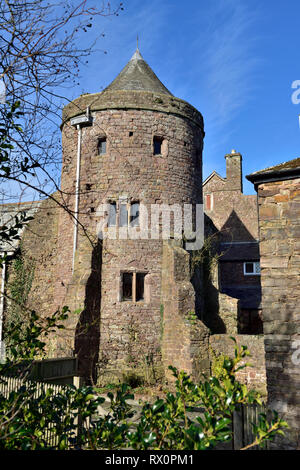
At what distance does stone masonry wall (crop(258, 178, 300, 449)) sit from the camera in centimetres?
613

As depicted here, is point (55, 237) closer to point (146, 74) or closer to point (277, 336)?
point (146, 74)

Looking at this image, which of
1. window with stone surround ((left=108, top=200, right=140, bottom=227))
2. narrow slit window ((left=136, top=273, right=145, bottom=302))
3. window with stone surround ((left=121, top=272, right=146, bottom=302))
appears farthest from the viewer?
window with stone surround ((left=108, top=200, right=140, bottom=227))

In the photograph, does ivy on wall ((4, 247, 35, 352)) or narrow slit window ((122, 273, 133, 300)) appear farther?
ivy on wall ((4, 247, 35, 352))

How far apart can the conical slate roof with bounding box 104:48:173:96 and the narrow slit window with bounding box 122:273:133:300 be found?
6.90m

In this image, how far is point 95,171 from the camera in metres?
14.0

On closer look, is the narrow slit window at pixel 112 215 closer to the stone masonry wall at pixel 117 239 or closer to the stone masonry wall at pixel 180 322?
the stone masonry wall at pixel 117 239

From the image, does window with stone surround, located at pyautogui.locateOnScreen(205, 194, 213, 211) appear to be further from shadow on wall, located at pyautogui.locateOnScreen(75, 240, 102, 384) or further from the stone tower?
shadow on wall, located at pyautogui.locateOnScreen(75, 240, 102, 384)

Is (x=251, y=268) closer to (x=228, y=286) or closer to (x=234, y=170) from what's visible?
(x=228, y=286)

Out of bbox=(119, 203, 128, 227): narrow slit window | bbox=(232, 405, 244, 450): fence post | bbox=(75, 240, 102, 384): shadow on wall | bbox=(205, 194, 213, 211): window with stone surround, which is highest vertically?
bbox=(205, 194, 213, 211): window with stone surround

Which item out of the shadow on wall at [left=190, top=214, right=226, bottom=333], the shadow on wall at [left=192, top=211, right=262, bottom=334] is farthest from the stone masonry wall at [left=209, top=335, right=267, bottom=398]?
the shadow on wall at [left=190, top=214, right=226, bottom=333]

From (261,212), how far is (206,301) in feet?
34.3

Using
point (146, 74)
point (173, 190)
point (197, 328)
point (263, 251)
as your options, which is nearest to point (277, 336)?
point (263, 251)

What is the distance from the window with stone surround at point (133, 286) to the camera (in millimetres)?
13156
